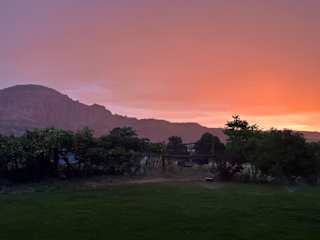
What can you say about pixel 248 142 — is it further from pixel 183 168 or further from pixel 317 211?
pixel 317 211

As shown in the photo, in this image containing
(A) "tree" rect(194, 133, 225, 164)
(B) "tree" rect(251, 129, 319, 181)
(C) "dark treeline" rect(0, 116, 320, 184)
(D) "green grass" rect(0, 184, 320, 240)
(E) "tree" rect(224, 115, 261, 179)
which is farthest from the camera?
(A) "tree" rect(194, 133, 225, 164)

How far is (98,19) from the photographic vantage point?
22484 millimetres

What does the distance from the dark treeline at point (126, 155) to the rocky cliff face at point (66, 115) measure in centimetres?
5171

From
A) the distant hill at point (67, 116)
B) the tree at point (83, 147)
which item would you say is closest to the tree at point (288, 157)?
the tree at point (83, 147)

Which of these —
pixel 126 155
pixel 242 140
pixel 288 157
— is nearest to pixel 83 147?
pixel 126 155

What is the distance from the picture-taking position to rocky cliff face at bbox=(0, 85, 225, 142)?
78431 mm

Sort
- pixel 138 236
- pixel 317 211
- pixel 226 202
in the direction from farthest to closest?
pixel 226 202 → pixel 317 211 → pixel 138 236

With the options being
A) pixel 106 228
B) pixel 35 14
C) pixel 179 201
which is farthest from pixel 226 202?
pixel 35 14

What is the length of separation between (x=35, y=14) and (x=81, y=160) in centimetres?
726

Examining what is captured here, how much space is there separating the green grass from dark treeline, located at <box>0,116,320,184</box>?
535 centimetres

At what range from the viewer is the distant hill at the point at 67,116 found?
257 ft

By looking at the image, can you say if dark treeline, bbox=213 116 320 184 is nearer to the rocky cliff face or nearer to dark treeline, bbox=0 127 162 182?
dark treeline, bbox=0 127 162 182

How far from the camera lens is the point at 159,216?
10.5 metres

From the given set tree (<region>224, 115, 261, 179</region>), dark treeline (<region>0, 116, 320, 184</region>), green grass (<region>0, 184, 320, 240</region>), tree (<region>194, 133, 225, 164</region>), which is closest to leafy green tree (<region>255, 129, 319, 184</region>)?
dark treeline (<region>0, 116, 320, 184</region>)
